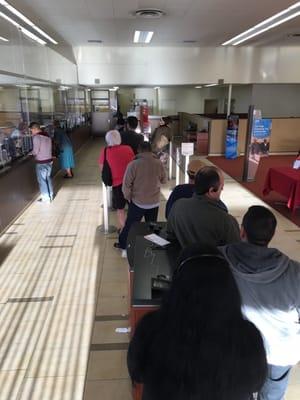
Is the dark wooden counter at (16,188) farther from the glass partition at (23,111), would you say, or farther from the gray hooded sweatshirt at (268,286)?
the gray hooded sweatshirt at (268,286)

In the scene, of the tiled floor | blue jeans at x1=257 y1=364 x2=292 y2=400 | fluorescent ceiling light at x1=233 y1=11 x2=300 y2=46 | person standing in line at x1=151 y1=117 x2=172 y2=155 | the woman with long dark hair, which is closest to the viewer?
the woman with long dark hair

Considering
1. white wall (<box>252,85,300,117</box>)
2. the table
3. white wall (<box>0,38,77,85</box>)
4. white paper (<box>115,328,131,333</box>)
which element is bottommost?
white paper (<box>115,328,131,333</box>)

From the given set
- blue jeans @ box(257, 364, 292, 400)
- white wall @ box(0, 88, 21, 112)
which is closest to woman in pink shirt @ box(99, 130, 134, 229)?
white wall @ box(0, 88, 21, 112)

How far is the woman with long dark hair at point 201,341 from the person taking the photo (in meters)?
0.94

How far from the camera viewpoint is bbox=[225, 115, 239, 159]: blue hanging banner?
10000mm

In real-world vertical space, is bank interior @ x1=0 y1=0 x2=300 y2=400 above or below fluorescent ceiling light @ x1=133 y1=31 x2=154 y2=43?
below

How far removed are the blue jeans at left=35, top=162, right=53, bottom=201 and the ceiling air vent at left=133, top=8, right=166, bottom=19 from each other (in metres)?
3.35

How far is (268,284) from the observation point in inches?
56.4

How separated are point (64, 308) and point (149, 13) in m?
5.71

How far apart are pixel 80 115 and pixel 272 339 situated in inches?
498

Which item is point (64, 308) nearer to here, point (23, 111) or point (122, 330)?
point (122, 330)

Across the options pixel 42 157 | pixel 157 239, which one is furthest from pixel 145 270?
pixel 42 157

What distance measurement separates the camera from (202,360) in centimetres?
99

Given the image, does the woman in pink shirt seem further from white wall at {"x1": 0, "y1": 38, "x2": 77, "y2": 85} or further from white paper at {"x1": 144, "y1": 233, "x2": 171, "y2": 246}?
white wall at {"x1": 0, "y1": 38, "x2": 77, "y2": 85}
